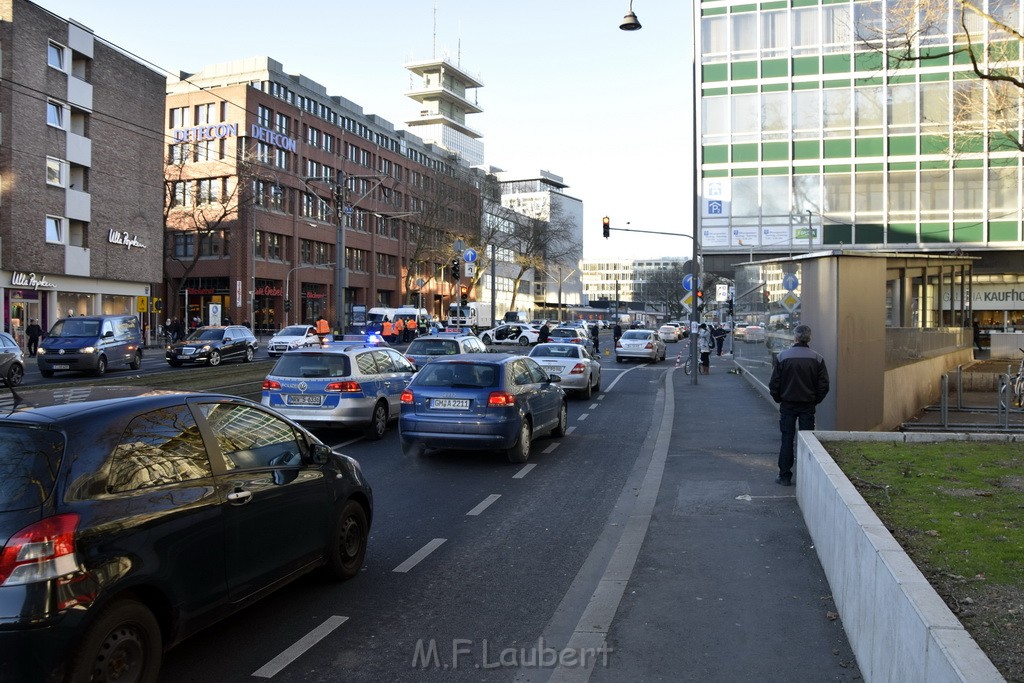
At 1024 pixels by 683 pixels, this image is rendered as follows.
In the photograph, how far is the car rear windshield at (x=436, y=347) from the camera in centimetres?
1984

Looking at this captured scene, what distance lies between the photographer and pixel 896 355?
543 inches

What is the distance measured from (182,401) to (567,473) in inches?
267

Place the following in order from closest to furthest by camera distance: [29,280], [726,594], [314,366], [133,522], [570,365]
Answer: [133,522] → [726,594] → [314,366] → [570,365] → [29,280]

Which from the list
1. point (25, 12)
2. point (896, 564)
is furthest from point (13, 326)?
point (896, 564)

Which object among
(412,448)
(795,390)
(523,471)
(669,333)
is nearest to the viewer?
(795,390)

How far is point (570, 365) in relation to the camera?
70.2 ft

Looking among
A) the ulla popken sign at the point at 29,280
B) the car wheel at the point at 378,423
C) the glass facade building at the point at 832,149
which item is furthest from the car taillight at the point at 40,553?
the ulla popken sign at the point at 29,280

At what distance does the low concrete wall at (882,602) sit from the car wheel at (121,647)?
3435 millimetres

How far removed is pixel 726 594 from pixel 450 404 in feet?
20.0

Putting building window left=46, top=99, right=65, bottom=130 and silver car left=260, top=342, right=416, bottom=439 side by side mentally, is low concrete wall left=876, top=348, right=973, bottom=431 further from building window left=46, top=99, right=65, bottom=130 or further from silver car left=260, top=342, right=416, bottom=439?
building window left=46, top=99, right=65, bottom=130

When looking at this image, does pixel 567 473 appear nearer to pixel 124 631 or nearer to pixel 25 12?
pixel 124 631

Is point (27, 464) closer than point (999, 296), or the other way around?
point (27, 464)

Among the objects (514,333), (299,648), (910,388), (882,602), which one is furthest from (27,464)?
(514,333)

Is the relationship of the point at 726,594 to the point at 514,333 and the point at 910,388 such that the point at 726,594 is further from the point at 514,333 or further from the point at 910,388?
the point at 514,333
